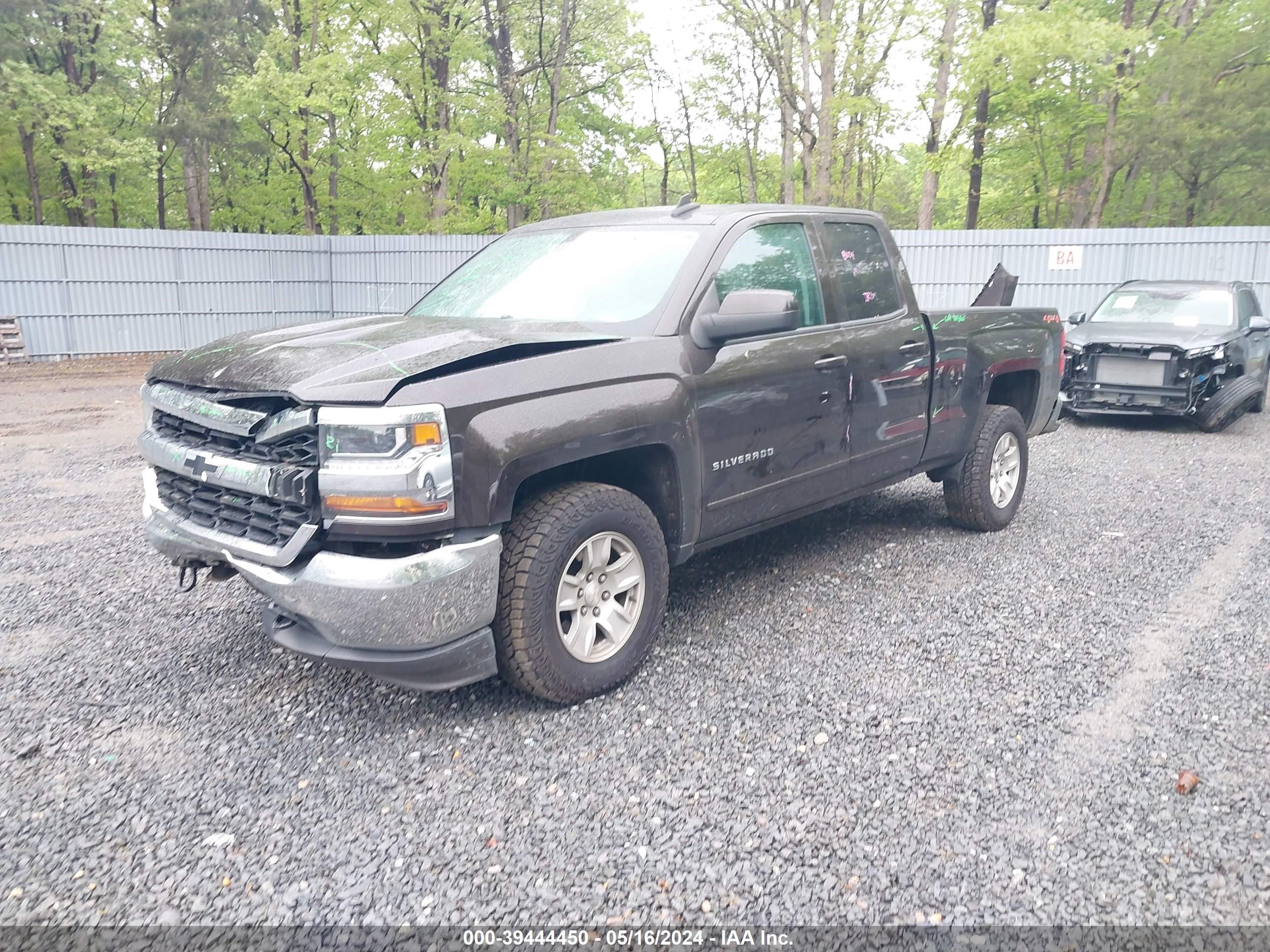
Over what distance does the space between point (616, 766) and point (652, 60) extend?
99.8 feet

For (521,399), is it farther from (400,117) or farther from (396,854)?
(400,117)

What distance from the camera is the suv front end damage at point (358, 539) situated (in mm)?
3156

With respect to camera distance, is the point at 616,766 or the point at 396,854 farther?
the point at 616,766

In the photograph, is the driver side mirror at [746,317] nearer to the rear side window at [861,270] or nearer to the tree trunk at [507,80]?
the rear side window at [861,270]

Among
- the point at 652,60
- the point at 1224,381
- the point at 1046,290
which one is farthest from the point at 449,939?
the point at 652,60

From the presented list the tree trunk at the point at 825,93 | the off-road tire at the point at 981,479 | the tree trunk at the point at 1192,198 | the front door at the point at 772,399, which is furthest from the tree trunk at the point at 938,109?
the front door at the point at 772,399

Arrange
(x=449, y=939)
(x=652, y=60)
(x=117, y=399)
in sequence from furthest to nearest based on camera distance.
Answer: (x=652, y=60), (x=117, y=399), (x=449, y=939)

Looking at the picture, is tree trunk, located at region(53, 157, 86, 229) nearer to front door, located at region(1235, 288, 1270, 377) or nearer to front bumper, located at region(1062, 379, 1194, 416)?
front bumper, located at region(1062, 379, 1194, 416)

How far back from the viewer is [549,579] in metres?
3.50

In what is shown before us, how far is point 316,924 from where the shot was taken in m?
2.54

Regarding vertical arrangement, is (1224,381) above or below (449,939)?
above

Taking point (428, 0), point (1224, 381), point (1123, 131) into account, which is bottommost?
point (1224, 381)

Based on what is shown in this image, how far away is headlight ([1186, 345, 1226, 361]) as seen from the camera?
1000 cm

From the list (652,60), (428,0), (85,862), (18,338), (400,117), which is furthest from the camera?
(652,60)
